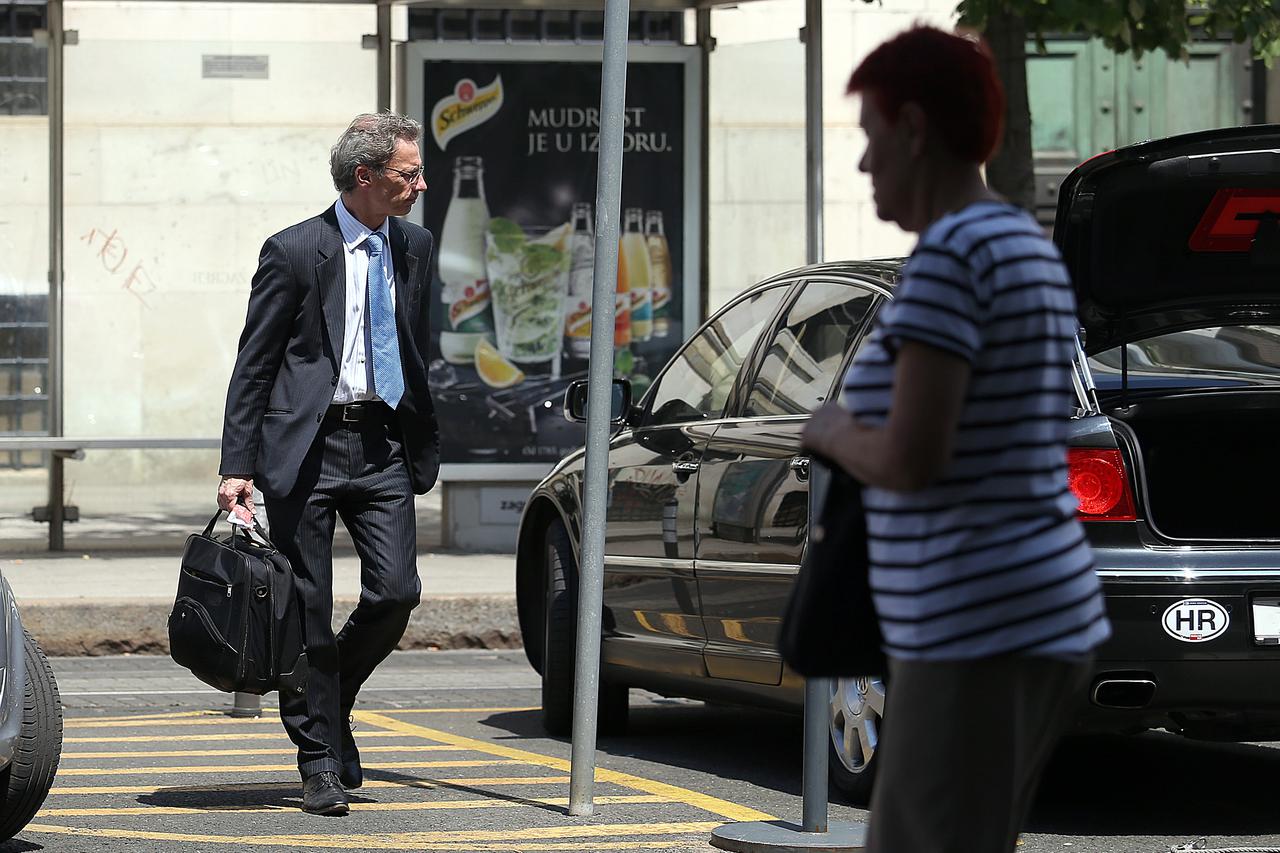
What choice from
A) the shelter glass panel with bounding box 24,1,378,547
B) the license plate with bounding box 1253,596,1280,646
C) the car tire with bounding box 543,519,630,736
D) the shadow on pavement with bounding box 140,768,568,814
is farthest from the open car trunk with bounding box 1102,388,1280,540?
the shelter glass panel with bounding box 24,1,378,547

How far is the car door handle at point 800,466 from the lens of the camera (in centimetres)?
613

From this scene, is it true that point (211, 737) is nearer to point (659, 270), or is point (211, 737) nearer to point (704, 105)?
point (659, 270)

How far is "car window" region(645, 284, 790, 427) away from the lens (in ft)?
22.9

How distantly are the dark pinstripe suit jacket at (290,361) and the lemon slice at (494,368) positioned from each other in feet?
22.5

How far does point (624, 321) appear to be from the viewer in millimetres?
13023

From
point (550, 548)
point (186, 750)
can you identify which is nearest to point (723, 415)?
point (550, 548)

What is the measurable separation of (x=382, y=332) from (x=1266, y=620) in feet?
8.02

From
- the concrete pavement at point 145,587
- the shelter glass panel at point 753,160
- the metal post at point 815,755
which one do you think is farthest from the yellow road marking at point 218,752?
the shelter glass panel at point 753,160

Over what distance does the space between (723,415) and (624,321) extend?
6.18m

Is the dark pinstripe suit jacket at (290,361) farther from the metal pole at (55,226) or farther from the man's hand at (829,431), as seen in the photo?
the metal pole at (55,226)

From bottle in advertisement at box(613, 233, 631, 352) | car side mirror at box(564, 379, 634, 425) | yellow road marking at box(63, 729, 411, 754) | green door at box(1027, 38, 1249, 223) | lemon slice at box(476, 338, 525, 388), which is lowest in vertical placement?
yellow road marking at box(63, 729, 411, 754)

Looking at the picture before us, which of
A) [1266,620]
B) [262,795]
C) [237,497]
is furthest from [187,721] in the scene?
[1266,620]

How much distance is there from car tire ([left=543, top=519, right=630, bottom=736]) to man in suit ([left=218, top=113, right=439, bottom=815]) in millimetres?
1361

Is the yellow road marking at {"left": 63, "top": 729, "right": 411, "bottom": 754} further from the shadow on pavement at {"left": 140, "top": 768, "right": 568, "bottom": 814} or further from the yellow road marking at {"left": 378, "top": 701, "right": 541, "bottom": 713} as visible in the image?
the shadow on pavement at {"left": 140, "top": 768, "right": 568, "bottom": 814}
